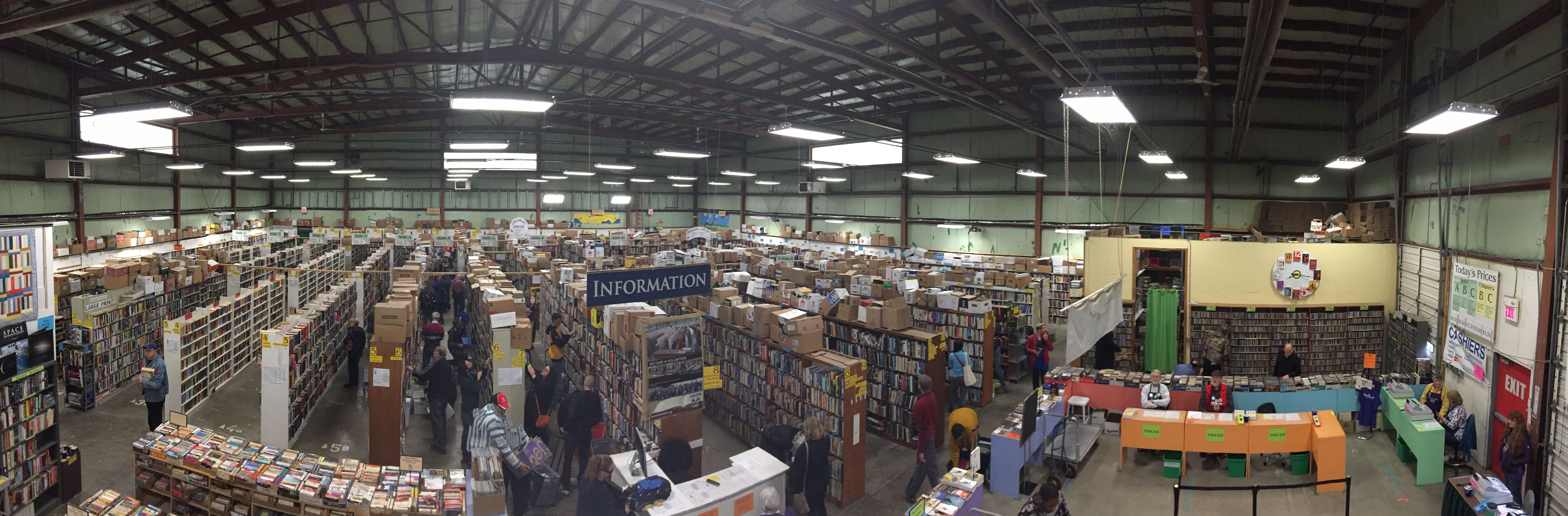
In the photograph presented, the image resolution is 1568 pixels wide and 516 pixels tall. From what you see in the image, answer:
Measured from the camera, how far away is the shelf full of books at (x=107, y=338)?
9516 mm

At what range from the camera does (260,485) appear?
5223 mm

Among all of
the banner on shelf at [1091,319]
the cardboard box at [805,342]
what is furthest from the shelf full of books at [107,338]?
the banner on shelf at [1091,319]

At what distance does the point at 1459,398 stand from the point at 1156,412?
376 centimetres

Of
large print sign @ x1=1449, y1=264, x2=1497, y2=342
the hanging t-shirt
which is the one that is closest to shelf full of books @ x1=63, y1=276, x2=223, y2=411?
the hanging t-shirt

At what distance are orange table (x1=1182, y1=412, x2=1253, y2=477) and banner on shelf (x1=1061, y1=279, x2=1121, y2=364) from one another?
4.79ft

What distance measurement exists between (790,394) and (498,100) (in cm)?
450

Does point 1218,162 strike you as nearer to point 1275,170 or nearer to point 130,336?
point 1275,170

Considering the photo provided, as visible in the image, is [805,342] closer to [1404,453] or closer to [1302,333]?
[1404,453]

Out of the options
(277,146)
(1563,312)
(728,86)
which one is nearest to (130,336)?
(277,146)

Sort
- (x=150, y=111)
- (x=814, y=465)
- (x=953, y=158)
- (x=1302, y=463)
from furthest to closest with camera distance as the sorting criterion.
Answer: (x=953, y=158) → (x=1302, y=463) → (x=150, y=111) → (x=814, y=465)

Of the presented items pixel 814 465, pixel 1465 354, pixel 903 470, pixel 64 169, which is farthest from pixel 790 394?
pixel 64 169

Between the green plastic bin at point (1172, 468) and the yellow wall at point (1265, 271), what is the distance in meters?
4.92

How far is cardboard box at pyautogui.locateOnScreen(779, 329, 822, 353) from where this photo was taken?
8.06 meters

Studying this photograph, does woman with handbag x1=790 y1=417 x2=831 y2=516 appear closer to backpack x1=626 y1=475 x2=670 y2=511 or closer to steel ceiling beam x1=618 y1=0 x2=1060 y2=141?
backpack x1=626 y1=475 x2=670 y2=511
